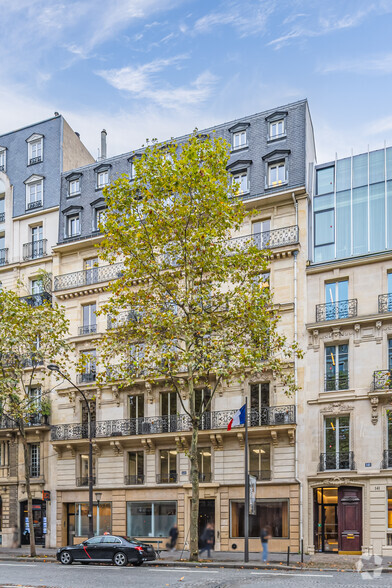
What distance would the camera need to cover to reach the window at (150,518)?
36.2 m

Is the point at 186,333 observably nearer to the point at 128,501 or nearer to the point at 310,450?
the point at 310,450

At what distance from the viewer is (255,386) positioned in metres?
35.2

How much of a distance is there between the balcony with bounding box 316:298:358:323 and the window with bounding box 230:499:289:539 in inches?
339

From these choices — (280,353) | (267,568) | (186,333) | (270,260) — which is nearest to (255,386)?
(280,353)

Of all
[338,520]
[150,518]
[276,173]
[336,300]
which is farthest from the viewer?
[276,173]

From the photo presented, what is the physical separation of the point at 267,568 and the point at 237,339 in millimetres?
8484

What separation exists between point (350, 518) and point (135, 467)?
38.5 feet

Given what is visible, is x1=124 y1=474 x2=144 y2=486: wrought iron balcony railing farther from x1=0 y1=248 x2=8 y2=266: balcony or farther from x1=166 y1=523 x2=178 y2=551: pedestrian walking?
x1=0 y1=248 x2=8 y2=266: balcony

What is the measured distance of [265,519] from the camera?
33656 mm

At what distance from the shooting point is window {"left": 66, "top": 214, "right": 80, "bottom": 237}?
1700 inches

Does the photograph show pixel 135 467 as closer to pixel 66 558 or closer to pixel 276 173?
pixel 66 558

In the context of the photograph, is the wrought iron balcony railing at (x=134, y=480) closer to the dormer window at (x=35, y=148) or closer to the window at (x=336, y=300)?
the window at (x=336, y=300)

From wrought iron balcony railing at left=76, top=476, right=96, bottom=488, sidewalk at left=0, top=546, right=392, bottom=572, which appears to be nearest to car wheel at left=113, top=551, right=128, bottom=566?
sidewalk at left=0, top=546, right=392, bottom=572

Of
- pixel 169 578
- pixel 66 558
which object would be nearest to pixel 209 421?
pixel 66 558
